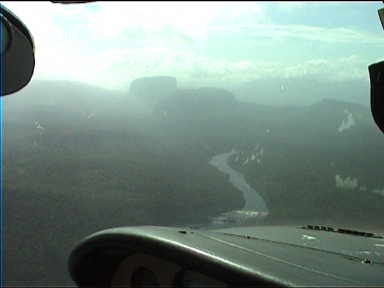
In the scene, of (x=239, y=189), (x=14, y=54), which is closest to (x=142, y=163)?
(x=239, y=189)

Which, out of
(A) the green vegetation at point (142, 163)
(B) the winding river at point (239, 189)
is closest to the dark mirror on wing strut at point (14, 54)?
(B) the winding river at point (239, 189)

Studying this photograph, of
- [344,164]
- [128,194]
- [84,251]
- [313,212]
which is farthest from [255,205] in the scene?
[84,251]

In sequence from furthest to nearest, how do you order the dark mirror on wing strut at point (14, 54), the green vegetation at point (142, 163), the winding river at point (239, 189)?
1. the green vegetation at point (142, 163)
2. the winding river at point (239, 189)
3. the dark mirror on wing strut at point (14, 54)

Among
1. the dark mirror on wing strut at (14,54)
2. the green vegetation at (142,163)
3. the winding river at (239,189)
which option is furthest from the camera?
the green vegetation at (142,163)

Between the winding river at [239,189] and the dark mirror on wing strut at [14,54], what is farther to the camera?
the winding river at [239,189]

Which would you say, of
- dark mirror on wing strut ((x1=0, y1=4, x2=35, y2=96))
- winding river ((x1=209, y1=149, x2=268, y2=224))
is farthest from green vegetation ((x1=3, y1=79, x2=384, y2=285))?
dark mirror on wing strut ((x1=0, y1=4, x2=35, y2=96))

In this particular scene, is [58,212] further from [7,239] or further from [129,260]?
[129,260]

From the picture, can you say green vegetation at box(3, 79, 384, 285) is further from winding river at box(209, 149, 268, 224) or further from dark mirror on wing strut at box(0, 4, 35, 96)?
dark mirror on wing strut at box(0, 4, 35, 96)

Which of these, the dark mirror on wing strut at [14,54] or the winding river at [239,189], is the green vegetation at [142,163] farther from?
the dark mirror on wing strut at [14,54]
